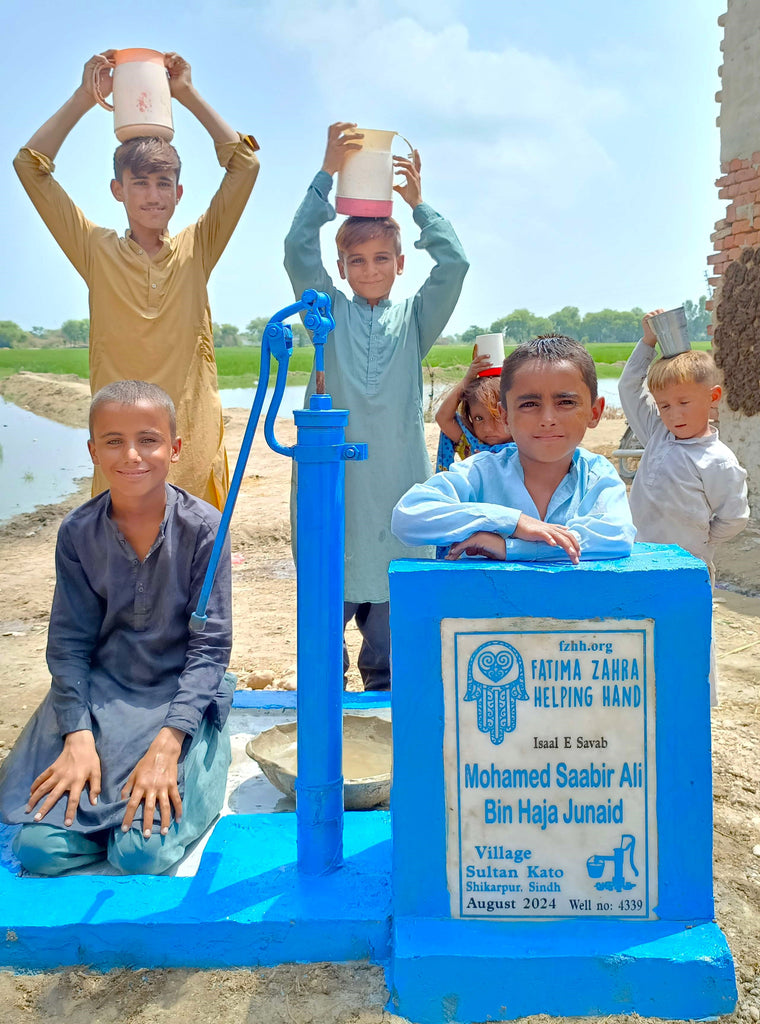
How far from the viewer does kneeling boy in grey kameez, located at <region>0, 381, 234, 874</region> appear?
2.22 meters

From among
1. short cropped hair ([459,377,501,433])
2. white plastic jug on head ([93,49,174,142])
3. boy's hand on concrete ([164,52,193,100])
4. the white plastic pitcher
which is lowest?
short cropped hair ([459,377,501,433])

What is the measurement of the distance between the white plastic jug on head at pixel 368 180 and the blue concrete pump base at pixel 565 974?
232 cm

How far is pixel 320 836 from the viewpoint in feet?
6.79

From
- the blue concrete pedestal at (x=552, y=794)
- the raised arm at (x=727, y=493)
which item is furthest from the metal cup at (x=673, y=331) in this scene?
the blue concrete pedestal at (x=552, y=794)

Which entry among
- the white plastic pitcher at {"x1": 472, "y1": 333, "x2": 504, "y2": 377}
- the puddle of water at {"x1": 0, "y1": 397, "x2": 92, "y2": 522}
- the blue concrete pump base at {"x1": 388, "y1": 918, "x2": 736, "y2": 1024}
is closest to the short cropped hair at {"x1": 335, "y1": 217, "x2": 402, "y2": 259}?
the white plastic pitcher at {"x1": 472, "y1": 333, "x2": 504, "y2": 377}

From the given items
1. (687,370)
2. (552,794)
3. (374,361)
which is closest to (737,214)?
(687,370)

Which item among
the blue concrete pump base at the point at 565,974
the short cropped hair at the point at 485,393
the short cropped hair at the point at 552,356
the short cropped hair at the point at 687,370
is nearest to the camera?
the blue concrete pump base at the point at 565,974

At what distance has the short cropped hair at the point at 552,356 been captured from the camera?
2051mm

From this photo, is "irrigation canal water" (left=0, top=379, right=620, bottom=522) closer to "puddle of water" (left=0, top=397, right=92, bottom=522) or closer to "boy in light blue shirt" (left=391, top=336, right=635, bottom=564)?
"puddle of water" (left=0, top=397, right=92, bottom=522)

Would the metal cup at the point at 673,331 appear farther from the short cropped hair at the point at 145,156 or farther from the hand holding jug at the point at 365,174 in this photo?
the short cropped hair at the point at 145,156

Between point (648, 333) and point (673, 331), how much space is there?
0.68 feet

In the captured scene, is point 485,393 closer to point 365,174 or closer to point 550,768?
point 365,174

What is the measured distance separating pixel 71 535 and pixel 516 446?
125cm

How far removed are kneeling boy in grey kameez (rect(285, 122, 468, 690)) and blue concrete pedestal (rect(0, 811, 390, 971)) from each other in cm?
121
